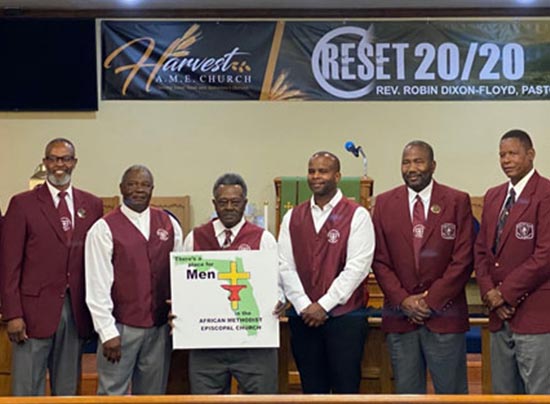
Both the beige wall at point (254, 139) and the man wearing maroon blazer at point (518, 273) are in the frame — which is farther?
the beige wall at point (254, 139)

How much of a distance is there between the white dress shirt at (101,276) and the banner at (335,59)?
13.6 feet

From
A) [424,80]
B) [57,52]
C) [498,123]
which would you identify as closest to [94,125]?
[57,52]

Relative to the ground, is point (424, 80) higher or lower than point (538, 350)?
higher

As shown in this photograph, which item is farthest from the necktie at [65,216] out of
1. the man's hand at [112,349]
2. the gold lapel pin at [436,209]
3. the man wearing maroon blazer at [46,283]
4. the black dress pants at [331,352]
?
the gold lapel pin at [436,209]

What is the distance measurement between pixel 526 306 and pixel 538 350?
185 mm

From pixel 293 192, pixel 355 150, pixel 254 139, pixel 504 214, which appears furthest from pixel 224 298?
pixel 254 139

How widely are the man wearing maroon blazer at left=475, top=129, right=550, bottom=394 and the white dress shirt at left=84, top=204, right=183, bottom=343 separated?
5.04 feet

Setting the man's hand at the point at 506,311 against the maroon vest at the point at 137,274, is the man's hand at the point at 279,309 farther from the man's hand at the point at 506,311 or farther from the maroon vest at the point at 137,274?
the man's hand at the point at 506,311

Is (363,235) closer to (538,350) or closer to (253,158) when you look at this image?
(538,350)

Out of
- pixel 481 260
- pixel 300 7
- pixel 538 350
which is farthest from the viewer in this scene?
pixel 300 7

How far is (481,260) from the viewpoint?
2.90 meters

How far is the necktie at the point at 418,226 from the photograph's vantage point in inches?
116

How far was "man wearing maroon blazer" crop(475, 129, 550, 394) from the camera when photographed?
271 centimetres

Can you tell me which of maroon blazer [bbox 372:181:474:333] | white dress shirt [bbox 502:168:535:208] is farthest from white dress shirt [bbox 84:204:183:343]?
white dress shirt [bbox 502:168:535:208]
